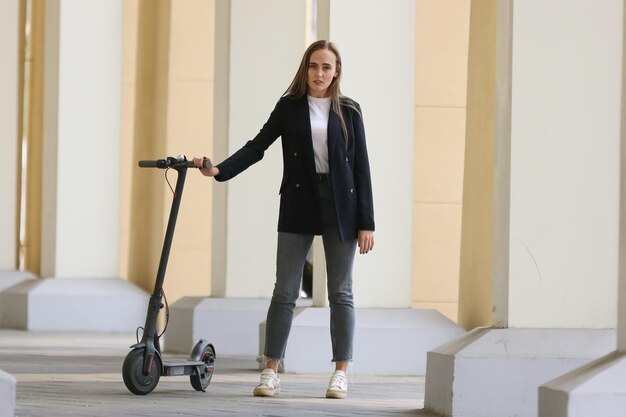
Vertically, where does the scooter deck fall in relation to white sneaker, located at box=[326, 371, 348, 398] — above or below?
above

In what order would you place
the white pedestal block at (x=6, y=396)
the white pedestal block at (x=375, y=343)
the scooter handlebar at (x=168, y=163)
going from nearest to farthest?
the white pedestal block at (x=6, y=396)
the scooter handlebar at (x=168, y=163)
the white pedestal block at (x=375, y=343)

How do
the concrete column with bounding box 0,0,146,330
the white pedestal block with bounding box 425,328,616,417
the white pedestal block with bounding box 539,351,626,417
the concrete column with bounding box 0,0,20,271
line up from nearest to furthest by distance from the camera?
the white pedestal block with bounding box 539,351,626,417
the white pedestal block with bounding box 425,328,616,417
the concrete column with bounding box 0,0,146,330
the concrete column with bounding box 0,0,20,271

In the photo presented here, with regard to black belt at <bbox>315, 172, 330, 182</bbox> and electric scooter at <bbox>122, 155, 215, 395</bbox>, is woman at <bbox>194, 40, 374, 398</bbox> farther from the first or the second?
electric scooter at <bbox>122, 155, 215, 395</bbox>

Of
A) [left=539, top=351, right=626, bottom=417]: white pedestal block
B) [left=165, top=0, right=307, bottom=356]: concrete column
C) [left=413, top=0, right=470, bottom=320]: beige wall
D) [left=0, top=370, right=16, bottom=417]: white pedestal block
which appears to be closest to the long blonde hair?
[left=539, top=351, right=626, bottom=417]: white pedestal block

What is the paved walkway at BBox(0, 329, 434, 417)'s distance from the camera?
6.60 m

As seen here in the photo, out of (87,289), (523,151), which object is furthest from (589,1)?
(87,289)

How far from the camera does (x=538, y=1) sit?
659 centimetres

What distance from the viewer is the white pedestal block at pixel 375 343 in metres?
9.08

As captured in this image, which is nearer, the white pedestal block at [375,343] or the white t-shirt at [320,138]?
the white t-shirt at [320,138]

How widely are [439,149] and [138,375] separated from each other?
5.11 meters

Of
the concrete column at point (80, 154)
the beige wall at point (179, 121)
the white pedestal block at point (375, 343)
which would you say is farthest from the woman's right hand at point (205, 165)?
the concrete column at point (80, 154)

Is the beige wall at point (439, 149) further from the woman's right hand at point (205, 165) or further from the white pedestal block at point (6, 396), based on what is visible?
the white pedestal block at point (6, 396)

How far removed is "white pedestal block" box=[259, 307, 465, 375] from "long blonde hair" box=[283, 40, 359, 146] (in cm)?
209

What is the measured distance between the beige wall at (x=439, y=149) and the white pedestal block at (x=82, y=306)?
13.9 feet
